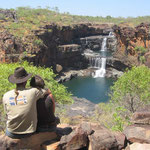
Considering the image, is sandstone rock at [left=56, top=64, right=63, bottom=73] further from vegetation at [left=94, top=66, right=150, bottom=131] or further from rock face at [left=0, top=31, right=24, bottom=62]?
vegetation at [left=94, top=66, right=150, bottom=131]

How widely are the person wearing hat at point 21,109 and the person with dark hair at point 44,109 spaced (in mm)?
290

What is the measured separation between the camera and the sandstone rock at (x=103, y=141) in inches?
219

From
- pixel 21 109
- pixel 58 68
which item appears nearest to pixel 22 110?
pixel 21 109

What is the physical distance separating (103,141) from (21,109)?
2652 millimetres

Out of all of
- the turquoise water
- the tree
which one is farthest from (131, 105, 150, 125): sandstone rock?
the turquoise water

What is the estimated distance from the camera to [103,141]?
5613 mm

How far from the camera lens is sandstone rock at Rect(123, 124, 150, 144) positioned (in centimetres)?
581

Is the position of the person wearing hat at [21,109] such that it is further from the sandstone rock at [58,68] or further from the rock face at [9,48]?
the sandstone rock at [58,68]

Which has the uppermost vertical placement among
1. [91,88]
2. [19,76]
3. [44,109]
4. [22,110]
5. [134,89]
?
[19,76]

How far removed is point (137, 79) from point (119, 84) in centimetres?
189

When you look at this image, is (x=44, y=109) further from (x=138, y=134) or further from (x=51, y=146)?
(x=138, y=134)

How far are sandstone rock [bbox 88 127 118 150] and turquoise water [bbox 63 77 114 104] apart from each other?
31.3 meters

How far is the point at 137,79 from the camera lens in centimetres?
1717

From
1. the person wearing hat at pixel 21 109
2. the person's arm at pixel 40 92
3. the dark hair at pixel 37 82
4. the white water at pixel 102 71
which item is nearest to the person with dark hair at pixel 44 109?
the dark hair at pixel 37 82
